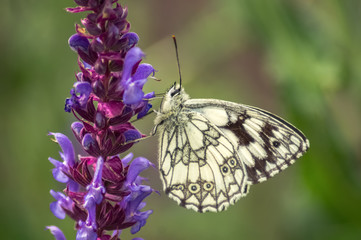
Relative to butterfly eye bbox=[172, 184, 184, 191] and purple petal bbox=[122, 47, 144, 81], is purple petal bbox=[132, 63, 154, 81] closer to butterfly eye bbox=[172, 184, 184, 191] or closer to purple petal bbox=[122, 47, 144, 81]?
purple petal bbox=[122, 47, 144, 81]

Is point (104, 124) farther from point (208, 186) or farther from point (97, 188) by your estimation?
point (208, 186)

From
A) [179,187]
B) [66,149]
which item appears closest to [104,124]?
[66,149]

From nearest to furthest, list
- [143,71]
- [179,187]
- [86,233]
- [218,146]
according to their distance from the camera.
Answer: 1. [86,233]
2. [143,71]
3. [179,187]
4. [218,146]

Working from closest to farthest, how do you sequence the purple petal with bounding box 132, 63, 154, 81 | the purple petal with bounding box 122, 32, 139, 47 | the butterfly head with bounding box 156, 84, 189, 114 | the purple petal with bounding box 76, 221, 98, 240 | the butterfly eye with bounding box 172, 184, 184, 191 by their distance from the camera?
the purple petal with bounding box 76, 221, 98, 240 < the purple petal with bounding box 122, 32, 139, 47 < the purple petal with bounding box 132, 63, 154, 81 < the butterfly eye with bounding box 172, 184, 184, 191 < the butterfly head with bounding box 156, 84, 189, 114

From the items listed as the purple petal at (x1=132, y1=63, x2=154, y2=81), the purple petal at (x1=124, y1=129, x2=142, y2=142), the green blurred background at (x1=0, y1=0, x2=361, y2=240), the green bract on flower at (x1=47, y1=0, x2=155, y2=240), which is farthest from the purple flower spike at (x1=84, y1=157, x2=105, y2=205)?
the green blurred background at (x1=0, y1=0, x2=361, y2=240)

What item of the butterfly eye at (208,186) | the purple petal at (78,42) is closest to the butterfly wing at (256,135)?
the butterfly eye at (208,186)
